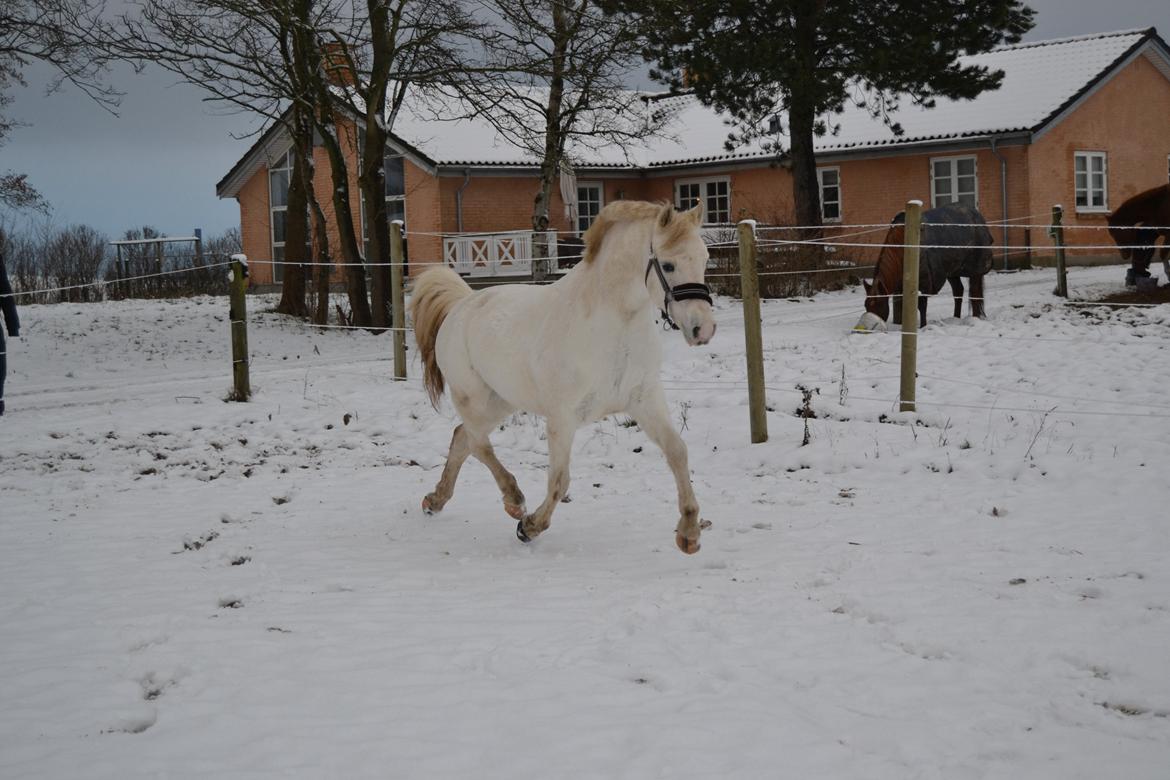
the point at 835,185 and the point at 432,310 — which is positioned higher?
the point at 835,185

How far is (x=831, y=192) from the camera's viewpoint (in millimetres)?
26922

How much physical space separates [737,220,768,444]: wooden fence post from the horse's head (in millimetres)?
2982

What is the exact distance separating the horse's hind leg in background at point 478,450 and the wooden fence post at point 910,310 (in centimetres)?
354

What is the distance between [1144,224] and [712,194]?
13.5 m

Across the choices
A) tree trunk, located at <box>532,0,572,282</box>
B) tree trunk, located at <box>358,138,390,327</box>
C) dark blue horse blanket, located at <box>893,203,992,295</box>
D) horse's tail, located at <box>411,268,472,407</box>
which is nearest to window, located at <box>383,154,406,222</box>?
tree trunk, located at <box>532,0,572,282</box>

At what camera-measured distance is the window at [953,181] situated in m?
24.7

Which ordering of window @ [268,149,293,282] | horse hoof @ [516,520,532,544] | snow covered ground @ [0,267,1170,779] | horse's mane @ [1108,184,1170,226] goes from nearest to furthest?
snow covered ground @ [0,267,1170,779] < horse hoof @ [516,520,532,544] < horse's mane @ [1108,184,1170,226] < window @ [268,149,293,282]

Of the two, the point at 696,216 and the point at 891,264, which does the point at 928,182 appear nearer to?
the point at 891,264

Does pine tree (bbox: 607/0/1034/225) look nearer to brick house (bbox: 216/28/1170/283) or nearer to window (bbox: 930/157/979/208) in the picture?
brick house (bbox: 216/28/1170/283)

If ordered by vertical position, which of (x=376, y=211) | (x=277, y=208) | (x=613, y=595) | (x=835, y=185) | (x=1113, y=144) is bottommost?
(x=613, y=595)

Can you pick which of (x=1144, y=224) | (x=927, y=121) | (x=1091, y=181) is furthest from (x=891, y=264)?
(x=1091, y=181)

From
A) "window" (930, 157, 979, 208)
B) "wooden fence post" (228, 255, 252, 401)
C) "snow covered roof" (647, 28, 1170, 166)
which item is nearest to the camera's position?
"wooden fence post" (228, 255, 252, 401)

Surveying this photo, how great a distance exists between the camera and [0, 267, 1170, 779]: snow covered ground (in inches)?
124

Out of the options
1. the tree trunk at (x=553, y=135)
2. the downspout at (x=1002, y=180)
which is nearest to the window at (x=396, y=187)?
A: the tree trunk at (x=553, y=135)
